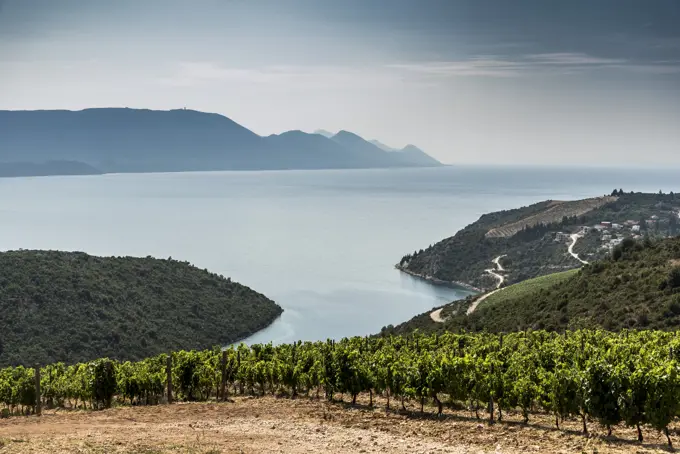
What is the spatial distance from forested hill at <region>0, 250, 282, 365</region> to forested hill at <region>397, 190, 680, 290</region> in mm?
46868

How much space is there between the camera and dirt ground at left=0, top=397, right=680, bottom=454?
12906mm

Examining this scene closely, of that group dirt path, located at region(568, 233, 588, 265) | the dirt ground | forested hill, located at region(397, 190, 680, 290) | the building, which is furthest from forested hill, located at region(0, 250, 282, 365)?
the building

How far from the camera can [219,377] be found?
21.7m

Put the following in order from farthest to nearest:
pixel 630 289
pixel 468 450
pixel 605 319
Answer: pixel 630 289
pixel 605 319
pixel 468 450

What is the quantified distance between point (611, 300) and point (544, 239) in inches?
3020

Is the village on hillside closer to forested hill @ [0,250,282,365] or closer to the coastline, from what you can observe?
the coastline

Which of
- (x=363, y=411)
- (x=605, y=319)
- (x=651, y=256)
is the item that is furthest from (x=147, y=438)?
(x=651, y=256)

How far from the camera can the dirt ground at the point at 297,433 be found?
12.9 metres

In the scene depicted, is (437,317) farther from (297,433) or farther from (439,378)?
(297,433)

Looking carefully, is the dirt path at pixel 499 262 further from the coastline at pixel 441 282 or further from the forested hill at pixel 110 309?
the forested hill at pixel 110 309

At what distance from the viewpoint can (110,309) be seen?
201 ft

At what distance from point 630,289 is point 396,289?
224 ft

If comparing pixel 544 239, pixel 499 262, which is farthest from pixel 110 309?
pixel 544 239

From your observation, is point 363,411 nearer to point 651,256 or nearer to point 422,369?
point 422,369
